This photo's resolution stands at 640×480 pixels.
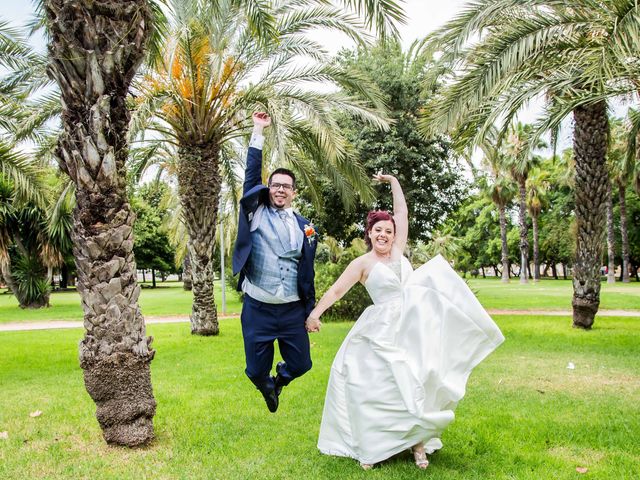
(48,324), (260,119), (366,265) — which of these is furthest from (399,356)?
(48,324)

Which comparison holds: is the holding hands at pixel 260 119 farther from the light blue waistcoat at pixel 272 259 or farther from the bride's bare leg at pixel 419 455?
the bride's bare leg at pixel 419 455

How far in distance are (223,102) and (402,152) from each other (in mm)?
7689

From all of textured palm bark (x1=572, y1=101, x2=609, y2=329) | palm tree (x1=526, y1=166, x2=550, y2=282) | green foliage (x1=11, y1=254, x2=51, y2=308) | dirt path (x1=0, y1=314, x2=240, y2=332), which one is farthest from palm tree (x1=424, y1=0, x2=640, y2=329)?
palm tree (x1=526, y1=166, x2=550, y2=282)

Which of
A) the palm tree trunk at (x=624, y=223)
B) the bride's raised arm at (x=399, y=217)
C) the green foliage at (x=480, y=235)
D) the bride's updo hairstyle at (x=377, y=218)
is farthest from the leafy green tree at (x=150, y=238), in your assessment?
the bride's updo hairstyle at (x=377, y=218)

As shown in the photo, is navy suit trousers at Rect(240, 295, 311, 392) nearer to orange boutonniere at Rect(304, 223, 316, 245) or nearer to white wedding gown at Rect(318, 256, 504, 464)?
white wedding gown at Rect(318, 256, 504, 464)

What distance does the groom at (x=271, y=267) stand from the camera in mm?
4891

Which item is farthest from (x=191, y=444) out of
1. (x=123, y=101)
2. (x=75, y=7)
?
(x=75, y=7)

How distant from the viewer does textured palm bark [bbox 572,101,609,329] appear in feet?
44.1

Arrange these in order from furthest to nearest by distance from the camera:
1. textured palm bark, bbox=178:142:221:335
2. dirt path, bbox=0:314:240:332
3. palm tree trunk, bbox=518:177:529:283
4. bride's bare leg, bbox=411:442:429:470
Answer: palm tree trunk, bbox=518:177:529:283 < dirt path, bbox=0:314:240:332 < textured palm bark, bbox=178:142:221:335 < bride's bare leg, bbox=411:442:429:470

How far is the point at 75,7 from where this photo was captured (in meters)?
4.92

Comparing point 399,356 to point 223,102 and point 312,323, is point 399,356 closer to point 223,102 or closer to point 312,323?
point 312,323

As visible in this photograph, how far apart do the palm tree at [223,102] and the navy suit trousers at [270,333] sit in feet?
20.3

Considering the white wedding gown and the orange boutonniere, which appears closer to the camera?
the white wedding gown

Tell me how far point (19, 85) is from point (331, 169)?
726 cm
